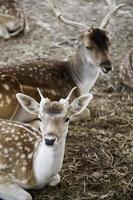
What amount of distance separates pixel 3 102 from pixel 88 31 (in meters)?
1.11

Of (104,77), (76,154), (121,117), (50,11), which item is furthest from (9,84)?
(50,11)

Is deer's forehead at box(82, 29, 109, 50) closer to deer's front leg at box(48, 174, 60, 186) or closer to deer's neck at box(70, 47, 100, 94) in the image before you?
deer's neck at box(70, 47, 100, 94)

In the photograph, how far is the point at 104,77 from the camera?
6.18m

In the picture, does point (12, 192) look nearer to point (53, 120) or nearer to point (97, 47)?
point (53, 120)

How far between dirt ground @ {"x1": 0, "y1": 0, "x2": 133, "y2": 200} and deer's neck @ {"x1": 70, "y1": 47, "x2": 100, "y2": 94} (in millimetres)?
157

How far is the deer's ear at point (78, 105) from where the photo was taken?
4.04m

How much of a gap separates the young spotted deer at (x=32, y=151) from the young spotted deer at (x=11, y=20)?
285cm

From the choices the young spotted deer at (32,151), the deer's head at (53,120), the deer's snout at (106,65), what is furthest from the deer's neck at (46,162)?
the deer's snout at (106,65)

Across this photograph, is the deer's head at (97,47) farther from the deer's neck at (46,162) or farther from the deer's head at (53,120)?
the deer's neck at (46,162)

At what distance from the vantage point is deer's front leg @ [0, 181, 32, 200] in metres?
3.97

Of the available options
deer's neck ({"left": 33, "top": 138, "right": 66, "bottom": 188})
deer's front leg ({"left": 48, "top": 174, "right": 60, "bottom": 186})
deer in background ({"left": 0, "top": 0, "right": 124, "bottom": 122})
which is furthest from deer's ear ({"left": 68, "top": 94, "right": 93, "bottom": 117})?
deer in background ({"left": 0, "top": 0, "right": 124, "bottom": 122})

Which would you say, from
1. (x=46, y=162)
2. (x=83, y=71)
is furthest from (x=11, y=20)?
(x=46, y=162)

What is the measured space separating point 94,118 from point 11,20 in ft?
6.97

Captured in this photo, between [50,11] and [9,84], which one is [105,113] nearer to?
[9,84]
